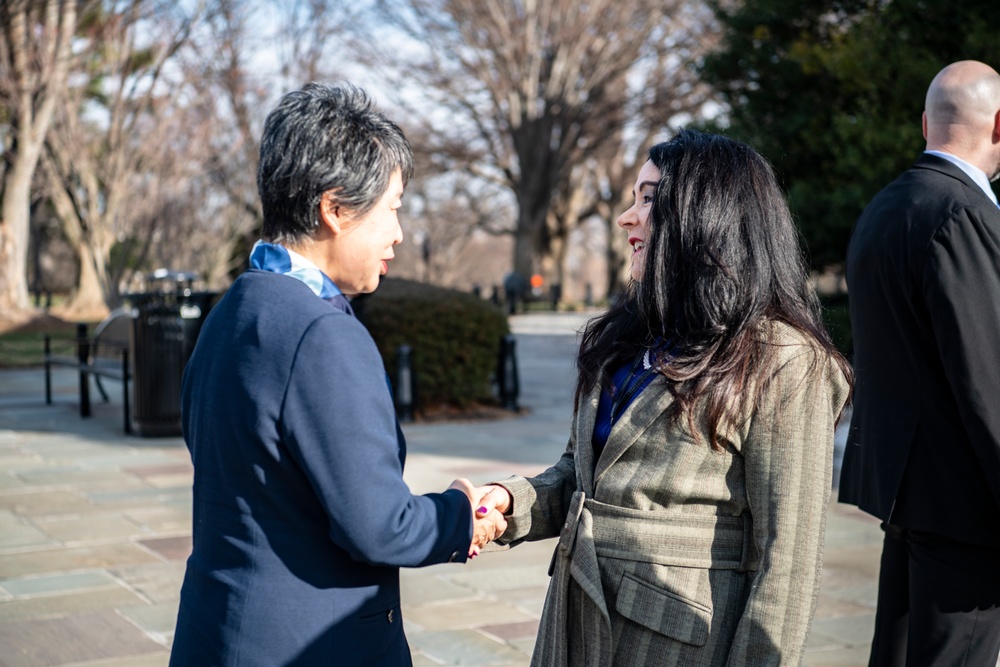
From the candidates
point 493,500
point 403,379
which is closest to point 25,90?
point 403,379

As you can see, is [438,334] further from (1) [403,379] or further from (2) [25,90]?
(2) [25,90]

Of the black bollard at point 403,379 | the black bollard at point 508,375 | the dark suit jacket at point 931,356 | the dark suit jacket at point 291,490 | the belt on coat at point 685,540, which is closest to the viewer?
the dark suit jacket at point 291,490

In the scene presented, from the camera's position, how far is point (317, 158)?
2.05 meters

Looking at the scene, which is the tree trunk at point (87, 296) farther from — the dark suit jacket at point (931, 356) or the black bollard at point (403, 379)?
the dark suit jacket at point (931, 356)

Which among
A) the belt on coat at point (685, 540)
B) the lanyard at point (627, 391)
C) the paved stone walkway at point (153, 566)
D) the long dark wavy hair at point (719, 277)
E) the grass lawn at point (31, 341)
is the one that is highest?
the long dark wavy hair at point (719, 277)

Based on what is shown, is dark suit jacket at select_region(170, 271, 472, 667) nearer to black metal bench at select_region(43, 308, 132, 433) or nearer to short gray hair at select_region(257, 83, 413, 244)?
short gray hair at select_region(257, 83, 413, 244)

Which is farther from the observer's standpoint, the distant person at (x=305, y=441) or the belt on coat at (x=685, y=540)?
the belt on coat at (x=685, y=540)

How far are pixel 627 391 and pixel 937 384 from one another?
42.4 inches

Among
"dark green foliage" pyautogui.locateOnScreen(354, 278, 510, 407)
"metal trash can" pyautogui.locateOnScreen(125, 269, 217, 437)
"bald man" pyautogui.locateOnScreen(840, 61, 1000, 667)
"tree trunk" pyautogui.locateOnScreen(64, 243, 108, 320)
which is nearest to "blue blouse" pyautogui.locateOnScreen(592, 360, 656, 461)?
"bald man" pyautogui.locateOnScreen(840, 61, 1000, 667)

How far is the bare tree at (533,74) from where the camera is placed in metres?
27.7

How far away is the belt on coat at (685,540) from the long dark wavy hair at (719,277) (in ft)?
0.57

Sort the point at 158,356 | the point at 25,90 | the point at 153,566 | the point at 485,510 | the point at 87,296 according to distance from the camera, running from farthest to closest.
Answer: the point at 87,296
the point at 25,90
the point at 158,356
the point at 153,566
the point at 485,510

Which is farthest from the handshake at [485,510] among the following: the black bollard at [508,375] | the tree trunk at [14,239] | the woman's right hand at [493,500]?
the tree trunk at [14,239]

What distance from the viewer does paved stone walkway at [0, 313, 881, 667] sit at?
445 cm
